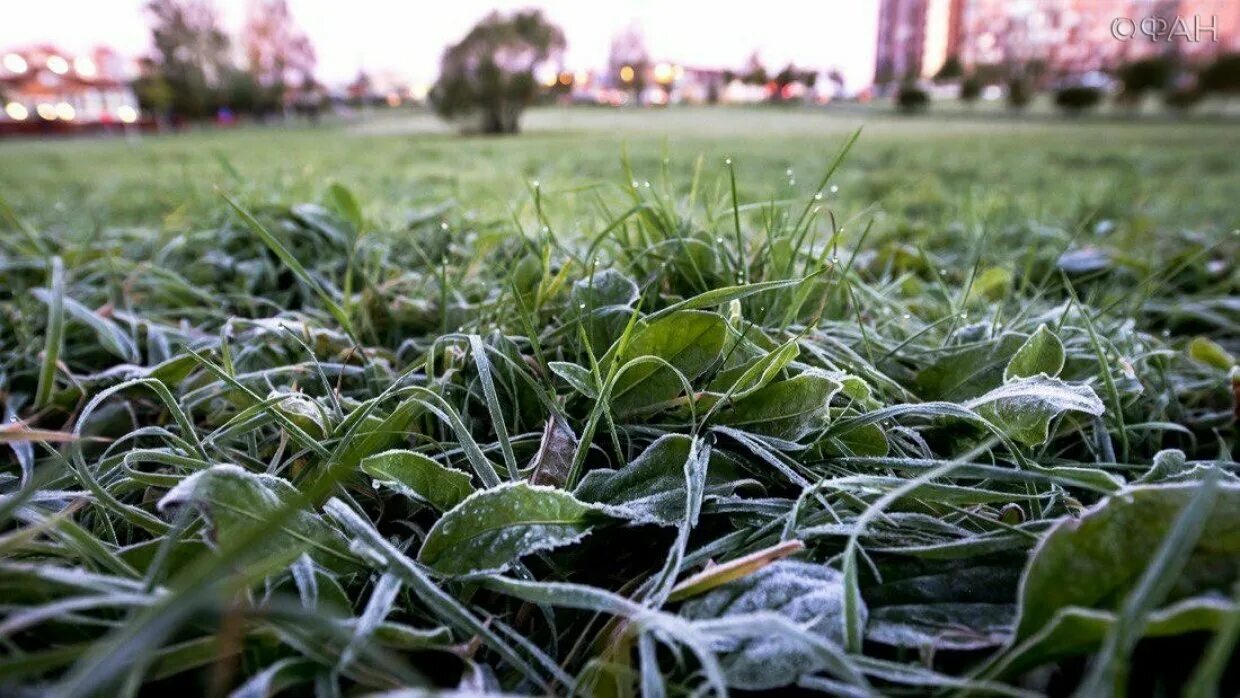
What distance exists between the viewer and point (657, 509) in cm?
43

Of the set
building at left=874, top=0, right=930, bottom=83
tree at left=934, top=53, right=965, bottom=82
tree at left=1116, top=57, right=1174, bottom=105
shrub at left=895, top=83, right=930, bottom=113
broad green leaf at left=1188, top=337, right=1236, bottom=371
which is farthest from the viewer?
tree at left=934, top=53, right=965, bottom=82

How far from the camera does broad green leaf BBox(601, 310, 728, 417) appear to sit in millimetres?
534

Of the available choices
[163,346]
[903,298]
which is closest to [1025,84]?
[903,298]

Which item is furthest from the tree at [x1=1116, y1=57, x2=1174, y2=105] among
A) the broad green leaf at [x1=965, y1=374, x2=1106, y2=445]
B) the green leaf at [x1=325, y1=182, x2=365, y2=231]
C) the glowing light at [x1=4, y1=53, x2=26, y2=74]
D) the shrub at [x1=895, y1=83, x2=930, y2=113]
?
the glowing light at [x1=4, y1=53, x2=26, y2=74]

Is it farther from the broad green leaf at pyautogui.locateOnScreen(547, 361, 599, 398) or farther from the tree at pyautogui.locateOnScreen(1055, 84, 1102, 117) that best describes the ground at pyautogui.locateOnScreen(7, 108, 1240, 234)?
the tree at pyautogui.locateOnScreen(1055, 84, 1102, 117)

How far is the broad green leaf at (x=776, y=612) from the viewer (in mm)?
322

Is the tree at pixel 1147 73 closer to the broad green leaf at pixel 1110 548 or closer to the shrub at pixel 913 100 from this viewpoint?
the shrub at pixel 913 100

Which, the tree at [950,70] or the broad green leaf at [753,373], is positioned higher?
the tree at [950,70]

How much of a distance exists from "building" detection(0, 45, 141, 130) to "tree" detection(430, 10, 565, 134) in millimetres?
9596

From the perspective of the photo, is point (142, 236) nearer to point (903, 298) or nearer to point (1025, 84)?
point (903, 298)

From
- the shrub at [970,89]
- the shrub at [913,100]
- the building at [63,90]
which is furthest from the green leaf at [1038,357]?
the building at [63,90]

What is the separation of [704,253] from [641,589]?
419 mm

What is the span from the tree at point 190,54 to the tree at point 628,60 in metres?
12.1

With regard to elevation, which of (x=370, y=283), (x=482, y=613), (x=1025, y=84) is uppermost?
(x=1025, y=84)
